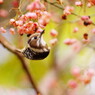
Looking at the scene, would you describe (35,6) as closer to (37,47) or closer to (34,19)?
(34,19)

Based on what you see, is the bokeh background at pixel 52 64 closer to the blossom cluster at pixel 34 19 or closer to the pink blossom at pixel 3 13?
the pink blossom at pixel 3 13

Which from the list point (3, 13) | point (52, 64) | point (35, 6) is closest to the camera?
point (35, 6)

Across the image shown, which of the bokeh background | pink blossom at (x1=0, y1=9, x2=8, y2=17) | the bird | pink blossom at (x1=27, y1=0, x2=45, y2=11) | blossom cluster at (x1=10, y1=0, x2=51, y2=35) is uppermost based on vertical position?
pink blossom at (x1=27, y1=0, x2=45, y2=11)

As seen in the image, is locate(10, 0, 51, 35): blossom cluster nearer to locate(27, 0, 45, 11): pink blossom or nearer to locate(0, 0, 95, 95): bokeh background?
locate(27, 0, 45, 11): pink blossom

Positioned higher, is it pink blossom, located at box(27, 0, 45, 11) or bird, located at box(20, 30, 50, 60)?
pink blossom, located at box(27, 0, 45, 11)

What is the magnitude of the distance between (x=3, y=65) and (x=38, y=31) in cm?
320

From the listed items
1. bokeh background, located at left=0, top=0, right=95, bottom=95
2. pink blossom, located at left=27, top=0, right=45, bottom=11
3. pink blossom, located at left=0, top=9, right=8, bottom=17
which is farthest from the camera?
pink blossom, located at left=0, top=9, right=8, bottom=17

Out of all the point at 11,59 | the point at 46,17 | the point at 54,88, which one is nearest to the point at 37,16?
the point at 46,17

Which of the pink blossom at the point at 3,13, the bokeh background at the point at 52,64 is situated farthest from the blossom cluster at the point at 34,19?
the pink blossom at the point at 3,13

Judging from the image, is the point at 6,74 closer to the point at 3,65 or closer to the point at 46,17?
the point at 3,65

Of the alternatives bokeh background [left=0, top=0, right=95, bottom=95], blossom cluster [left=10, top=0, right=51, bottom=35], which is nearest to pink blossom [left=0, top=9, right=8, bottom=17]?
bokeh background [left=0, top=0, right=95, bottom=95]

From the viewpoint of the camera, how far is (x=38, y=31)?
1912 mm

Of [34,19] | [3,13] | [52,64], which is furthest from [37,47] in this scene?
[52,64]

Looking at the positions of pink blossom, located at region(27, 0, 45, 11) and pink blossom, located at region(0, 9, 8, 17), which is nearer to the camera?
pink blossom, located at region(27, 0, 45, 11)
